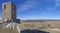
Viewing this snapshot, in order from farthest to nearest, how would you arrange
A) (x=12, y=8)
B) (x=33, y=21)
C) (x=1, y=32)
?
(x=33, y=21), (x=12, y=8), (x=1, y=32)

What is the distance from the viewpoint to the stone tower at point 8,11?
13797 millimetres

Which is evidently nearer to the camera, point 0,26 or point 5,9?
point 0,26

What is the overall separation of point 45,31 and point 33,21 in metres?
7.81

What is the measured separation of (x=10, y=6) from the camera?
45.3ft

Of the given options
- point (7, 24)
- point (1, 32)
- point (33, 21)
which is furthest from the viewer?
point (33, 21)

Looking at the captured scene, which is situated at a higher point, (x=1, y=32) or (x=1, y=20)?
(x=1, y=20)

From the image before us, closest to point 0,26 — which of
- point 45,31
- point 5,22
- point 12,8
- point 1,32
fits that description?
point 5,22

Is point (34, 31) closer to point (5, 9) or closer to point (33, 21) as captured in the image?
point (5, 9)

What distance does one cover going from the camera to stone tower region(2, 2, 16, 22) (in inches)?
543

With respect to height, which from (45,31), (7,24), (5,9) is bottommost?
(45,31)

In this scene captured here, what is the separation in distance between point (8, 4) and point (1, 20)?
91.6 inches

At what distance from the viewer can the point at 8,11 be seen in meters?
13.8

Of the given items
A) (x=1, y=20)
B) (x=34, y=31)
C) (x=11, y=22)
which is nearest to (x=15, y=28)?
(x=11, y=22)

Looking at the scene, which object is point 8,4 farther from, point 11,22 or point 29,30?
point 29,30
